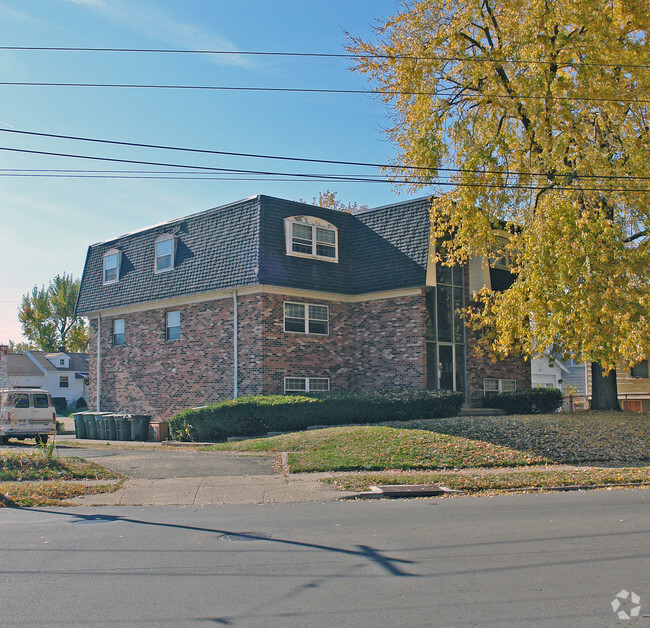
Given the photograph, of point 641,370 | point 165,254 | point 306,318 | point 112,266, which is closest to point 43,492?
point 306,318

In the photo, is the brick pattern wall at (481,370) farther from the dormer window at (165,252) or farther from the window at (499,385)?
the dormer window at (165,252)

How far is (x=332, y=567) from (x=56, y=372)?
62208 millimetres

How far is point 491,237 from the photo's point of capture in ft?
72.5

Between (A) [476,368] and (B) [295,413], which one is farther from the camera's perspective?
(A) [476,368]

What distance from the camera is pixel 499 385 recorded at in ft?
92.2

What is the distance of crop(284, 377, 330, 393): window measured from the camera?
24.2m

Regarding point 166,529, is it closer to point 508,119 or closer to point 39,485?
point 39,485

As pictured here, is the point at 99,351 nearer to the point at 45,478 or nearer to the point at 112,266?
the point at 112,266

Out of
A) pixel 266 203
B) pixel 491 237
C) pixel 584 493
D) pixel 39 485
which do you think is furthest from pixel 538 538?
pixel 266 203

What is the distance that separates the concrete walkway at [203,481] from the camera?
1223 cm

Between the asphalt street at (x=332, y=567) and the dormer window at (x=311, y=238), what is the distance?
15.3 m

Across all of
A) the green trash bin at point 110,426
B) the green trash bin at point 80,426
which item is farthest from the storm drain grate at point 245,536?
the green trash bin at point 80,426

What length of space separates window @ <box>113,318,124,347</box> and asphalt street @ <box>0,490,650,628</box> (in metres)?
19.6

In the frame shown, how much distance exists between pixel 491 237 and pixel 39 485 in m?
14.9
